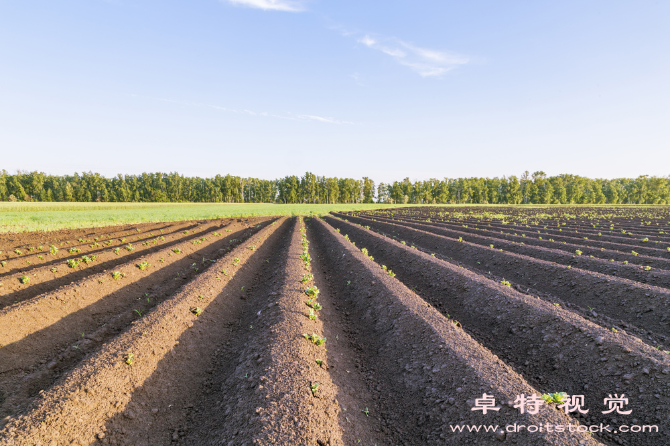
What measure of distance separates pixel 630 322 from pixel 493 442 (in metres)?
7.32

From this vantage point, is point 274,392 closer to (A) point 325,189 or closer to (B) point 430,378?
(B) point 430,378

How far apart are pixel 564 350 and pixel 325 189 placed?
409 ft

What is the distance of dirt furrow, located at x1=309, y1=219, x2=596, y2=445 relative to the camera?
4104mm

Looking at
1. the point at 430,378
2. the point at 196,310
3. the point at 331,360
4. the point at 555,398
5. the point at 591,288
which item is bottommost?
the point at 331,360

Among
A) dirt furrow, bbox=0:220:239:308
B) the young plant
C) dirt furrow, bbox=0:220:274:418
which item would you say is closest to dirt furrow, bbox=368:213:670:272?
the young plant

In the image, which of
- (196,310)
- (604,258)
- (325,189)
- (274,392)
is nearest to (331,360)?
(274,392)

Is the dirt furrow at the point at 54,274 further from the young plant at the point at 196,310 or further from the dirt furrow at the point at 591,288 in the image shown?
the dirt furrow at the point at 591,288

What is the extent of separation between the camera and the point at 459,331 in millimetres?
6613

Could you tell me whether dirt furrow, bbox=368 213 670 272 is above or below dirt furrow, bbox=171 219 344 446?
above

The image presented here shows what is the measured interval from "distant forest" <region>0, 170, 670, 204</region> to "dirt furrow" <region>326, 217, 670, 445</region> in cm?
11866

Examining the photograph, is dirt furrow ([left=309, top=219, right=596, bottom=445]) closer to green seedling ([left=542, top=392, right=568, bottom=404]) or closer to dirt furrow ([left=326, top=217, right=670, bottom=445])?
green seedling ([left=542, top=392, right=568, bottom=404])

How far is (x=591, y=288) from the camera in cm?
957

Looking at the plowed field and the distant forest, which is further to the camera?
the distant forest

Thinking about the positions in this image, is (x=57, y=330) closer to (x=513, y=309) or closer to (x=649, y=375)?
(x=513, y=309)
